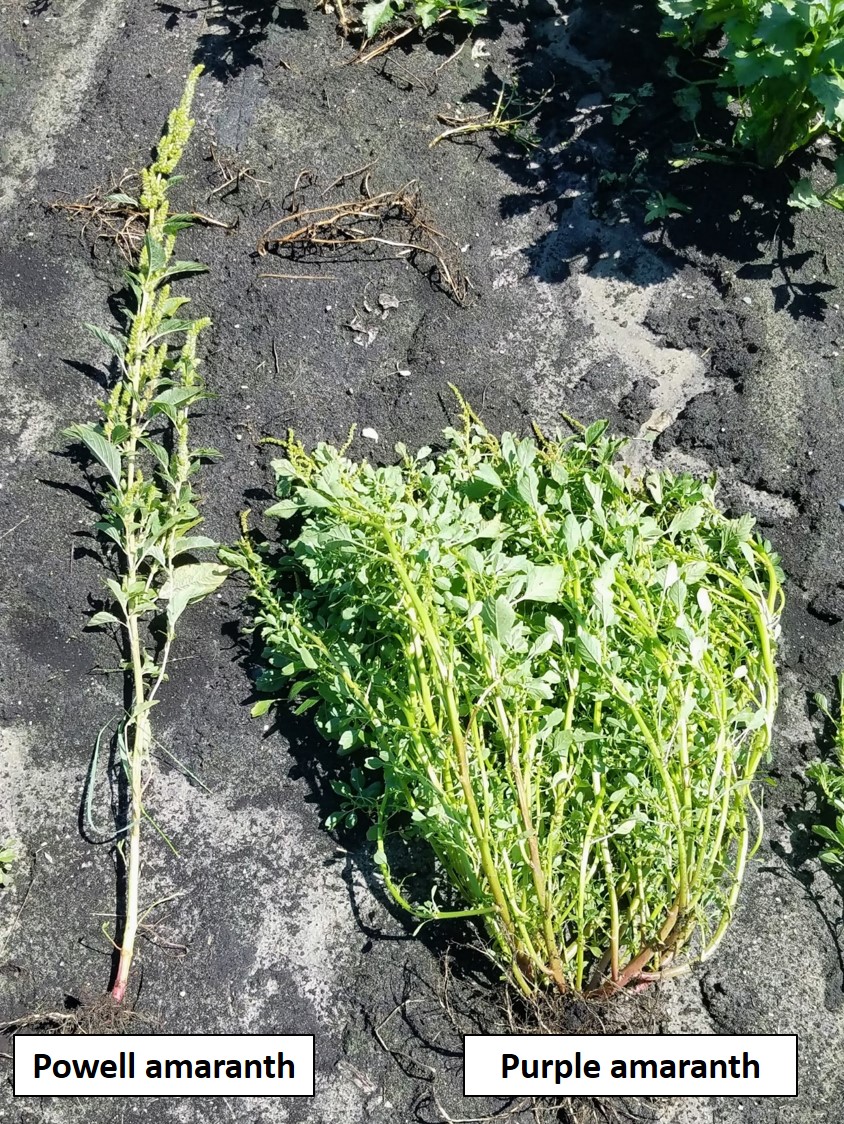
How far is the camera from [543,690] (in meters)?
2.22

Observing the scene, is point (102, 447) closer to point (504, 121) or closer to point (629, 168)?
point (504, 121)

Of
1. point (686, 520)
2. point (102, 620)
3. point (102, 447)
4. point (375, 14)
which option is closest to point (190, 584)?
point (102, 620)

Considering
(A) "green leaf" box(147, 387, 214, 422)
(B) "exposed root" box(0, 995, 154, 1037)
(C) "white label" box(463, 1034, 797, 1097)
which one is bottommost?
(C) "white label" box(463, 1034, 797, 1097)

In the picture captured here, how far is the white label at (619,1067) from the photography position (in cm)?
242

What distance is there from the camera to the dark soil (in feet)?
8.30

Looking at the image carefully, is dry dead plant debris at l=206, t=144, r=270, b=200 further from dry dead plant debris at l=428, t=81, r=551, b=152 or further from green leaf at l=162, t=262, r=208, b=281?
dry dead plant debris at l=428, t=81, r=551, b=152

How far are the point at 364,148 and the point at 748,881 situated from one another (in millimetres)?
2494

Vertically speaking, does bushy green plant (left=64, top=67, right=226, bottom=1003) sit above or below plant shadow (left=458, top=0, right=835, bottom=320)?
below

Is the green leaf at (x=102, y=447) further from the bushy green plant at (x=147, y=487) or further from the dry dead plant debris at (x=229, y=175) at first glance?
the dry dead plant debris at (x=229, y=175)

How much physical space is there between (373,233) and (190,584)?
50.4 inches

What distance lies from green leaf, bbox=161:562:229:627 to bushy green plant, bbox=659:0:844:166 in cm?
206

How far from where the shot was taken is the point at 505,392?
122 inches

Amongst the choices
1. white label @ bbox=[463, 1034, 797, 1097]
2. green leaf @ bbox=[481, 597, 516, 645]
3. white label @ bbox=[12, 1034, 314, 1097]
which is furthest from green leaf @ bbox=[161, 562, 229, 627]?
white label @ bbox=[463, 1034, 797, 1097]

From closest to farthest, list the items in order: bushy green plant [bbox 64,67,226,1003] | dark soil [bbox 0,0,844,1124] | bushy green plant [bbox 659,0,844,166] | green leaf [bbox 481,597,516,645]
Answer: green leaf [bbox 481,597,516,645]
dark soil [bbox 0,0,844,1124]
bushy green plant [bbox 64,67,226,1003]
bushy green plant [bbox 659,0,844,166]
